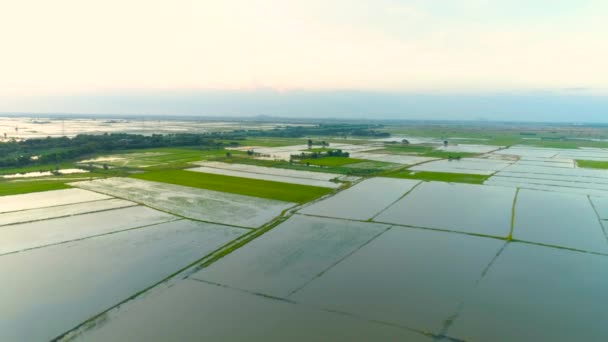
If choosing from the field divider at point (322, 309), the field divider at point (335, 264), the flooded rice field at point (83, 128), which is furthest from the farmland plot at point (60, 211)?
the flooded rice field at point (83, 128)

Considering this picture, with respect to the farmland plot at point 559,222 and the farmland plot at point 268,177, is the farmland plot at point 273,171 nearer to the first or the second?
the farmland plot at point 268,177

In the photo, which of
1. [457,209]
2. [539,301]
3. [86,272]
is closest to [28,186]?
[86,272]

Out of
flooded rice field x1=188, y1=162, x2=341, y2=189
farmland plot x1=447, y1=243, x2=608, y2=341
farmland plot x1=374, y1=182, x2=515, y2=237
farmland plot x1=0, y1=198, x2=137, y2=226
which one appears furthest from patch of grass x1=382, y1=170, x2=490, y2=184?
farmland plot x1=0, y1=198, x2=137, y2=226

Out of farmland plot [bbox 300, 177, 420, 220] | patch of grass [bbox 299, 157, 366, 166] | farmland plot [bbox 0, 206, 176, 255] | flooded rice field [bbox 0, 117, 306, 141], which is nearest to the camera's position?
farmland plot [bbox 0, 206, 176, 255]

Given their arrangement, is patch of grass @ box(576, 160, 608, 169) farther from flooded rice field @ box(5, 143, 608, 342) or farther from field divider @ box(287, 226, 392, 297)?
Answer: field divider @ box(287, 226, 392, 297)

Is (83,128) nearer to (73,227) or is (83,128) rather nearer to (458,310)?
(73,227)

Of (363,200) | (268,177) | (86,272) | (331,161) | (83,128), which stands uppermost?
(83,128)

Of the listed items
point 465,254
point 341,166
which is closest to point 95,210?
point 465,254

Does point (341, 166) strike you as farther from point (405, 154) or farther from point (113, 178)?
point (113, 178)
